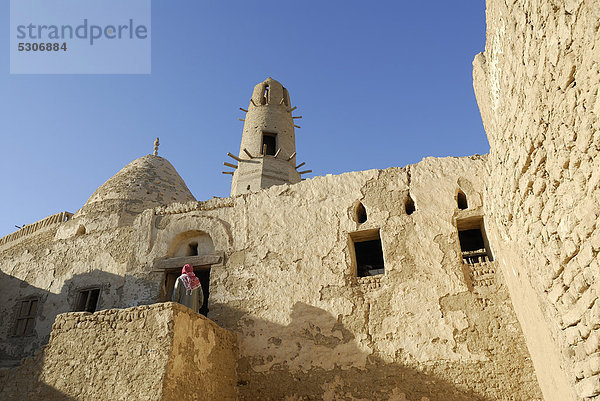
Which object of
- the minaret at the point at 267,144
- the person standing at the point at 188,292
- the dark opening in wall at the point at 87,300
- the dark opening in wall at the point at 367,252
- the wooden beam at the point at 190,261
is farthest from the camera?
the minaret at the point at 267,144

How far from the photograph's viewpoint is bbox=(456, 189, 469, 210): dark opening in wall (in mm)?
6512

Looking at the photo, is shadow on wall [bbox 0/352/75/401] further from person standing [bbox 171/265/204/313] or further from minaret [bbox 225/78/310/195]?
minaret [bbox 225/78/310/195]

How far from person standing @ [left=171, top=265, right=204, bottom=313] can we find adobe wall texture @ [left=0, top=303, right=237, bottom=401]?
0.80m

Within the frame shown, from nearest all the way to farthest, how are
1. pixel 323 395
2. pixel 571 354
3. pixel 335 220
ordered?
pixel 571 354 < pixel 323 395 < pixel 335 220

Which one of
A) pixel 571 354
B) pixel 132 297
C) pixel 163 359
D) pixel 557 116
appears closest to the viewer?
pixel 557 116

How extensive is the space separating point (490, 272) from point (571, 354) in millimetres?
2929

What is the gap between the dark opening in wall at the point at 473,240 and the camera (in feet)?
20.5

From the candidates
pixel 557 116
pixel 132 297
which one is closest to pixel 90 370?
pixel 132 297

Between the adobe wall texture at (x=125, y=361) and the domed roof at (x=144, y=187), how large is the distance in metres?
4.82

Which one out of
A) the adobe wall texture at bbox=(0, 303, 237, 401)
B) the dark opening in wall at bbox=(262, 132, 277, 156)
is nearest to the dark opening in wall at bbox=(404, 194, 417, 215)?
the adobe wall texture at bbox=(0, 303, 237, 401)

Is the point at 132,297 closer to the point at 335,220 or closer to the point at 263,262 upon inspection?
the point at 263,262

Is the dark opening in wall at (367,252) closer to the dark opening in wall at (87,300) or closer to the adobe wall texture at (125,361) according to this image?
the adobe wall texture at (125,361)

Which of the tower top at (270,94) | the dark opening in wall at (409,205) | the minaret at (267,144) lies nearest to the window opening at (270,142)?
the minaret at (267,144)

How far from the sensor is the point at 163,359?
5.07 m
